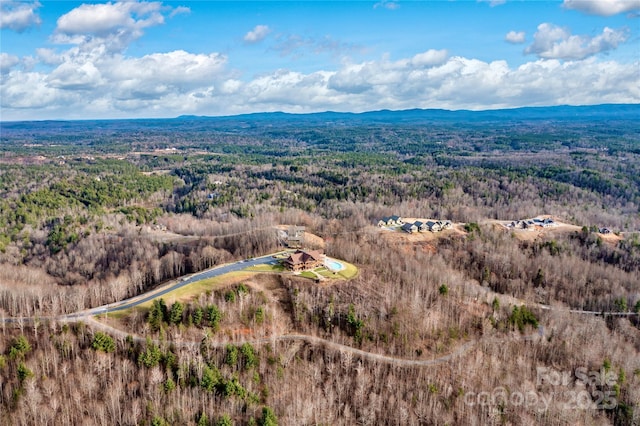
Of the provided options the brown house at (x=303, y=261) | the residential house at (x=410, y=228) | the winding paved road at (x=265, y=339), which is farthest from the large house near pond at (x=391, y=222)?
the winding paved road at (x=265, y=339)

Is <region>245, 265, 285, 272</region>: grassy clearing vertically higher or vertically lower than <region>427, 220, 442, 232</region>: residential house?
lower

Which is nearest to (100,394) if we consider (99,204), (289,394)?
(289,394)

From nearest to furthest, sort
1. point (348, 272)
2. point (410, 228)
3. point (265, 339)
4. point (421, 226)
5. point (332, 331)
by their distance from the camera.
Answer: point (265, 339) → point (332, 331) → point (348, 272) → point (410, 228) → point (421, 226)

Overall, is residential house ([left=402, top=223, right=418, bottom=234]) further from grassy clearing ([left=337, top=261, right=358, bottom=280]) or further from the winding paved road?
the winding paved road

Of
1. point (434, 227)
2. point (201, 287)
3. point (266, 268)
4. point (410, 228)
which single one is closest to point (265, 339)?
point (201, 287)

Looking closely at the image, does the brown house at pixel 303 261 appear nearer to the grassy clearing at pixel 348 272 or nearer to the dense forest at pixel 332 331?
the grassy clearing at pixel 348 272

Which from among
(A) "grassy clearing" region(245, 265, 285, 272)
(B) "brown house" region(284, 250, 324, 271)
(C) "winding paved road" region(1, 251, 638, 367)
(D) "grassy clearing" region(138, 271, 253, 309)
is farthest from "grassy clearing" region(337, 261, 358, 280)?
(D) "grassy clearing" region(138, 271, 253, 309)

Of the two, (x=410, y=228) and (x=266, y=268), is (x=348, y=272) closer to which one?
(x=266, y=268)

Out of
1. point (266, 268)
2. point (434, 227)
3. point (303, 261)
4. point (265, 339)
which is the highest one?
point (303, 261)

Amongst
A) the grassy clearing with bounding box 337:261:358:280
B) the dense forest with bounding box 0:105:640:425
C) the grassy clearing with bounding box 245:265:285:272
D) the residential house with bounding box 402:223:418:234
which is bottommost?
the dense forest with bounding box 0:105:640:425
